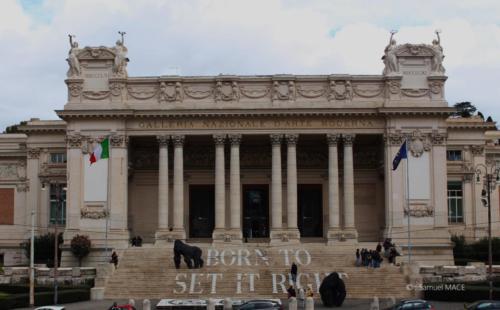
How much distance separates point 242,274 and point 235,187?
49.2 feet

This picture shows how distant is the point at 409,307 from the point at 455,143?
141ft

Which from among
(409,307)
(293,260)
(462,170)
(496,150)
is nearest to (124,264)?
Answer: (293,260)

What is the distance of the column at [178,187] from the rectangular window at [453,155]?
2801cm

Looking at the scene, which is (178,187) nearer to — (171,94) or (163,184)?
(163,184)

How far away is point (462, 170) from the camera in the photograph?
8381 centimetres

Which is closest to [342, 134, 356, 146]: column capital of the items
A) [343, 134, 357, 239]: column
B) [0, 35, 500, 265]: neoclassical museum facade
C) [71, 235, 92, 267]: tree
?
[343, 134, 357, 239]: column

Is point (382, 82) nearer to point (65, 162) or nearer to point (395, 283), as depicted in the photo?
point (395, 283)

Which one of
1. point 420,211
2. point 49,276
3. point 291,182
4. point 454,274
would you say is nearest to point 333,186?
point 291,182

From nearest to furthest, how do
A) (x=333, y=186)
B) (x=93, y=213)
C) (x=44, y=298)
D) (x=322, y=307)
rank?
(x=322, y=307) → (x=44, y=298) → (x=93, y=213) → (x=333, y=186)

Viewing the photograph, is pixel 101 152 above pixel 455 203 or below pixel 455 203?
above

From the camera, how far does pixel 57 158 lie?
85.0 metres

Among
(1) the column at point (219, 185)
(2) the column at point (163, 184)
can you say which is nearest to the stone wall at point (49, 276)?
(2) the column at point (163, 184)

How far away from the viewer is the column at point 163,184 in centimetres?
7694

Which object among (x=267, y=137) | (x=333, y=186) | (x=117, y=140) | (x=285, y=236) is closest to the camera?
(x=285, y=236)
